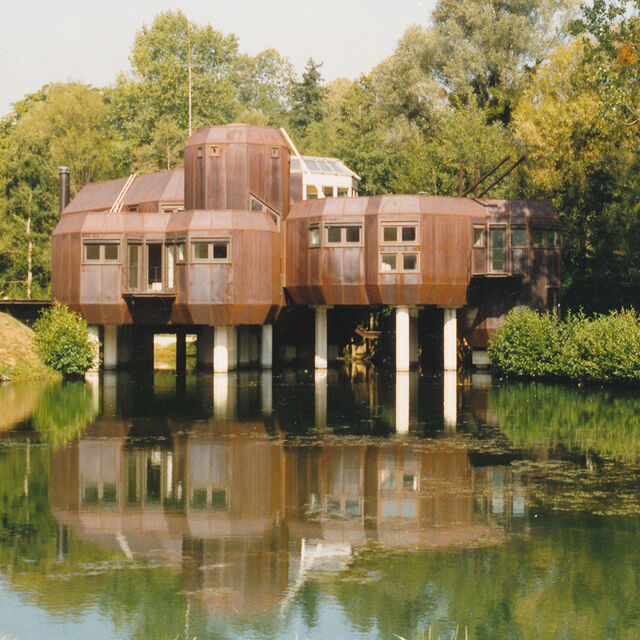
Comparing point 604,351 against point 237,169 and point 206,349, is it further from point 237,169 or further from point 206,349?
point 206,349

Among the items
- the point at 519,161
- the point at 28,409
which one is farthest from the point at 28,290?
the point at 28,409

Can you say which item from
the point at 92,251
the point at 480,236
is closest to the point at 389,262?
the point at 480,236

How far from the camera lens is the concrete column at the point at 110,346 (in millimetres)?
50938

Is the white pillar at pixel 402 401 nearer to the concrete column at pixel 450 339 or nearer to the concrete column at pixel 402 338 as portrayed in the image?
the concrete column at pixel 402 338

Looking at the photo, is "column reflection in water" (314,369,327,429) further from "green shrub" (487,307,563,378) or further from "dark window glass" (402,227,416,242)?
"green shrub" (487,307,563,378)

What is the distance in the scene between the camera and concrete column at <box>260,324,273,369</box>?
172 feet

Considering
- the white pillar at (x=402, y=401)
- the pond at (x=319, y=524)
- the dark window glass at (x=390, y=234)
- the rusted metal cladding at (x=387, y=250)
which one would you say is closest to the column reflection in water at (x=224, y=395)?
the pond at (x=319, y=524)

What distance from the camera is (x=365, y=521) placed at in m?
19.0

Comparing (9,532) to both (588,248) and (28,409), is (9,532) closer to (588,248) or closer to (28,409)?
(28,409)

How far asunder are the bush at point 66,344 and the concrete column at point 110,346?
2.52 metres

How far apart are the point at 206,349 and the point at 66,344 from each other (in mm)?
7500

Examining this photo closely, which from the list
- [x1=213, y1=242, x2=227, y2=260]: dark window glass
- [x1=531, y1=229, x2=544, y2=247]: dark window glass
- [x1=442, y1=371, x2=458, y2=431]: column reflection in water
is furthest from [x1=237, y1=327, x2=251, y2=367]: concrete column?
[x1=531, y1=229, x2=544, y2=247]: dark window glass

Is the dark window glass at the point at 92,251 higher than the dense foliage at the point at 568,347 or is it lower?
higher

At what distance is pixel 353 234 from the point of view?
48.1m
